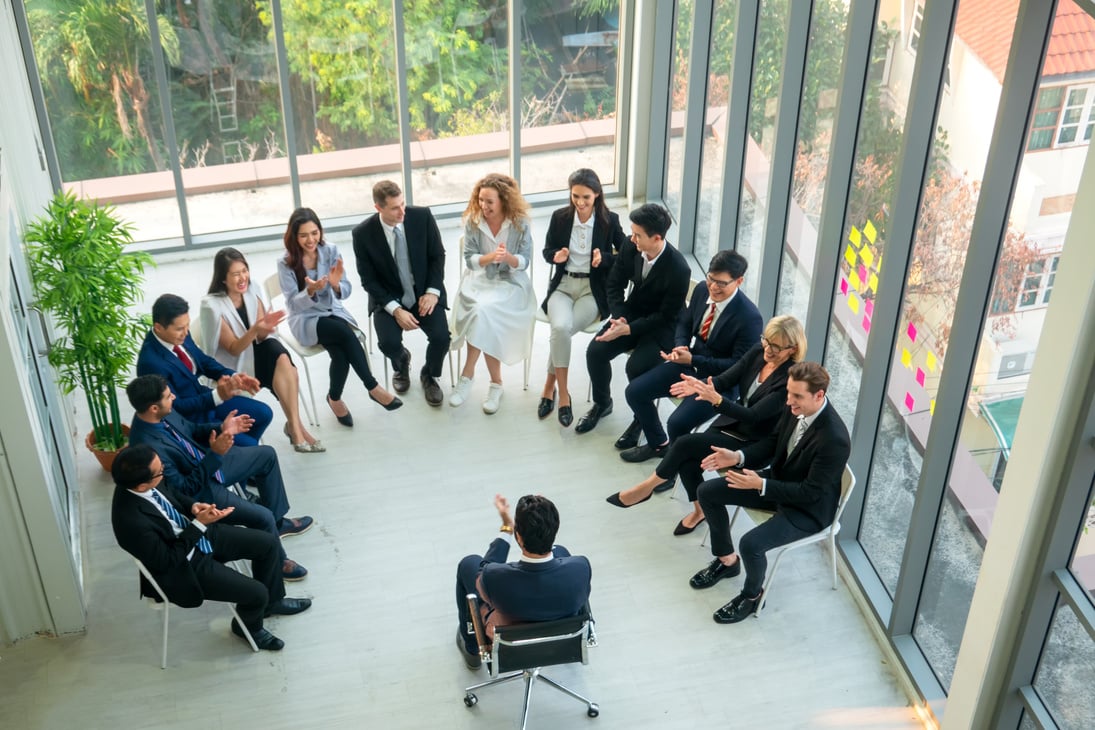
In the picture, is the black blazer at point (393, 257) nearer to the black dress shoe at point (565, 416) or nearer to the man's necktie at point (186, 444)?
the black dress shoe at point (565, 416)

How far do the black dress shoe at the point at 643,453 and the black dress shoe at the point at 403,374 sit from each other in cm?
161

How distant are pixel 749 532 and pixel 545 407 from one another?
1994 mm

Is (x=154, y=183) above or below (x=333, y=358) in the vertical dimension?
above

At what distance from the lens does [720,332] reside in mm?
6414

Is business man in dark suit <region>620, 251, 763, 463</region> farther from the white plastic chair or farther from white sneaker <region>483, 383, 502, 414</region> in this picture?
the white plastic chair

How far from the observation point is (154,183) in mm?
Result: 8906

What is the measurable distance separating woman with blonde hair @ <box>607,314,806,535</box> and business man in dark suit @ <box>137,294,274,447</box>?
216 centimetres

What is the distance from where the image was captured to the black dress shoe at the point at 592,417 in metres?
7.18

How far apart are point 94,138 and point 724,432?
17.9 feet

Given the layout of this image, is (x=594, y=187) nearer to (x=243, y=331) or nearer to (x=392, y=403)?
(x=392, y=403)

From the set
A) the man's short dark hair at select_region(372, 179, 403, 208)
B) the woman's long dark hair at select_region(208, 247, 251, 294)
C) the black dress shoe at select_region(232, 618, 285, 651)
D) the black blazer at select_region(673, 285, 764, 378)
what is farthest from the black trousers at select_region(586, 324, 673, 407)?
the black dress shoe at select_region(232, 618, 285, 651)

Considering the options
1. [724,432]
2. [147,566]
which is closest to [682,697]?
[724,432]

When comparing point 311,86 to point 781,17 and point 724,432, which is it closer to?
point 781,17

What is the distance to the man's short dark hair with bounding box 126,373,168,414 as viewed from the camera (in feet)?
17.5
